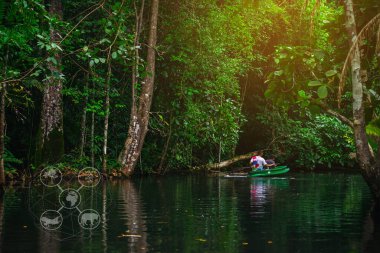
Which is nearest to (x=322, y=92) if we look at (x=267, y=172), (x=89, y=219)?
(x=89, y=219)

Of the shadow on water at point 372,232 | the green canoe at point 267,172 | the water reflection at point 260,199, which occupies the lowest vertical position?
the shadow on water at point 372,232

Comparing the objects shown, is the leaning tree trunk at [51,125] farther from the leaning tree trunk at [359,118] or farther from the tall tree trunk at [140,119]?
the leaning tree trunk at [359,118]

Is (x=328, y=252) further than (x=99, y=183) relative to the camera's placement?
No

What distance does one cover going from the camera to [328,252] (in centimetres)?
1048

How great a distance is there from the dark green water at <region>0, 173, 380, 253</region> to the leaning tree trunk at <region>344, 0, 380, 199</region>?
101cm

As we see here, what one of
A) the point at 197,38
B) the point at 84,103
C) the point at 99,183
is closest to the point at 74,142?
the point at 84,103

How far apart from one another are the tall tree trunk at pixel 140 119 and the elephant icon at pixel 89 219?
51.6 feet

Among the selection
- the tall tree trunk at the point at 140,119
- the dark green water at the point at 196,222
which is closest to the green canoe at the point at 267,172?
the tall tree trunk at the point at 140,119

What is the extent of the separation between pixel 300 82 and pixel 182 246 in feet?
31.0

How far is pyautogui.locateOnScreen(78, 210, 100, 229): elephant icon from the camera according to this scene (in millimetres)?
13770

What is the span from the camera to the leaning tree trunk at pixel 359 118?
Answer: 17891mm

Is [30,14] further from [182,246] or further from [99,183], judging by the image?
[99,183]

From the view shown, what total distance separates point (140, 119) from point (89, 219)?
18.2m

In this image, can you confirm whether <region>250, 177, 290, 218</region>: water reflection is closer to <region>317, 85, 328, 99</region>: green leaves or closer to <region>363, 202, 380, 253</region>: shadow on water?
<region>363, 202, 380, 253</region>: shadow on water
